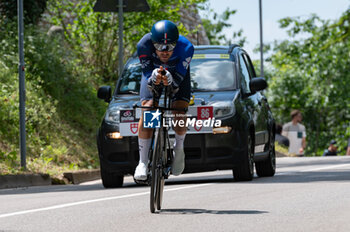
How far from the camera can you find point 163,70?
823cm

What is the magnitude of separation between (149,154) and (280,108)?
5690cm

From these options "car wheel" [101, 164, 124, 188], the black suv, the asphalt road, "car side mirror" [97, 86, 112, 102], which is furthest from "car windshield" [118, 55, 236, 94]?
the asphalt road

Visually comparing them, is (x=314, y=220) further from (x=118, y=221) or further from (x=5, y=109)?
(x=5, y=109)

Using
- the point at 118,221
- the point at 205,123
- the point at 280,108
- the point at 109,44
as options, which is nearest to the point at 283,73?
the point at 280,108

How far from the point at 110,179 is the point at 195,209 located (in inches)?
159

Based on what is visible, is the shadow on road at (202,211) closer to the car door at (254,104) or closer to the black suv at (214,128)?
the black suv at (214,128)

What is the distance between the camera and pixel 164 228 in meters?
7.27

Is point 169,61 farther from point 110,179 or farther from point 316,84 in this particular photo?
point 316,84

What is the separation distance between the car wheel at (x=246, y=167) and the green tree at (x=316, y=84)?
103ft

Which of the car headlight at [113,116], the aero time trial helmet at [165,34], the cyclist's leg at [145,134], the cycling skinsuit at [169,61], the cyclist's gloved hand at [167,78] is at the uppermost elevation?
the aero time trial helmet at [165,34]

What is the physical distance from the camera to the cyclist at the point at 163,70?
8266mm

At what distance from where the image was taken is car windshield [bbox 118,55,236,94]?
12867 mm

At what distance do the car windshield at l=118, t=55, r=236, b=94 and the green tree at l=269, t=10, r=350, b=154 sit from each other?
101ft

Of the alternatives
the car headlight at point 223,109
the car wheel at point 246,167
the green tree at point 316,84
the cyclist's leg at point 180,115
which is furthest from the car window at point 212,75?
the green tree at point 316,84
